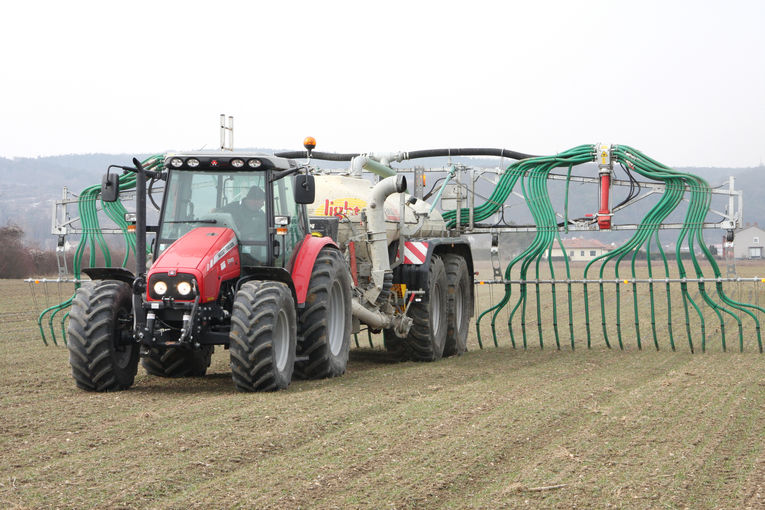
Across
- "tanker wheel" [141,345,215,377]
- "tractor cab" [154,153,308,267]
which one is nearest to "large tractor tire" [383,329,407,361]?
"tanker wheel" [141,345,215,377]

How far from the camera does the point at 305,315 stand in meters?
8.86

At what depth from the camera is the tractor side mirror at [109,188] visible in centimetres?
792

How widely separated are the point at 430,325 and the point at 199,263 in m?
4.47

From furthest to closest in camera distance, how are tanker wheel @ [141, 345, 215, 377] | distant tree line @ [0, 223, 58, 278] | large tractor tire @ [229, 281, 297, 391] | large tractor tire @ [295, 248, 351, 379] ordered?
1. distant tree line @ [0, 223, 58, 278]
2. tanker wheel @ [141, 345, 215, 377]
3. large tractor tire @ [295, 248, 351, 379]
4. large tractor tire @ [229, 281, 297, 391]

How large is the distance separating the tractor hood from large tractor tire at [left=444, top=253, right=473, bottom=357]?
4.89 m

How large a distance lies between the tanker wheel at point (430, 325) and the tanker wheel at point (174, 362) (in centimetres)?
287

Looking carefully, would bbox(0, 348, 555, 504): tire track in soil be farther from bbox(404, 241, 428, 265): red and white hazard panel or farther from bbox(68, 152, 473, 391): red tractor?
bbox(404, 241, 428, 265): red and white hazard panel

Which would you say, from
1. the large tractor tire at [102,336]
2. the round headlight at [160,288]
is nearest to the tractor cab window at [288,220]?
the round headlight at [160,288]

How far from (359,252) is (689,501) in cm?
671

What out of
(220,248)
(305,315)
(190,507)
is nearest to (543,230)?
(305,315)

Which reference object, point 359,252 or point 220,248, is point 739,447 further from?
point 359,252

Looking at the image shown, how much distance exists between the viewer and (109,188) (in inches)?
314

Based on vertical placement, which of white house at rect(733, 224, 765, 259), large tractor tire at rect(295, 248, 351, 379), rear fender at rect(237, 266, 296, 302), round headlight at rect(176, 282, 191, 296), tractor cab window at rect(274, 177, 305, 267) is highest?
tractor cab window at rect(274, 177, 305, 267)

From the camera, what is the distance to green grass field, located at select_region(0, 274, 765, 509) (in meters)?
4.94
